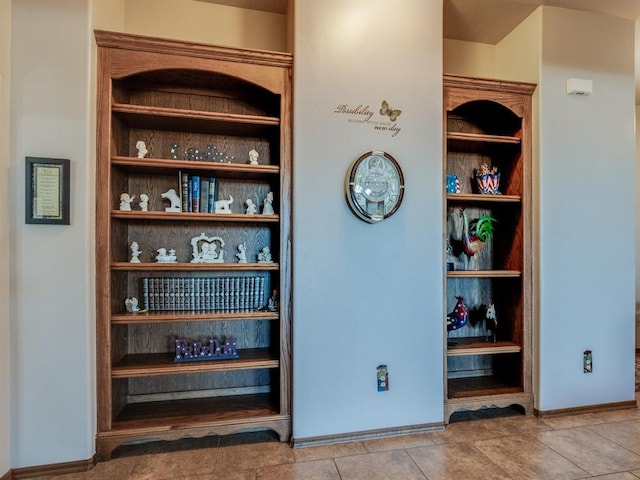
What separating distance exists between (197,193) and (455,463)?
7.35 feet

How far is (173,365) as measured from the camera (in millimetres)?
2195

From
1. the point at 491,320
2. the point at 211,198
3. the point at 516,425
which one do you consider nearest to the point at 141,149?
the point at 211,198

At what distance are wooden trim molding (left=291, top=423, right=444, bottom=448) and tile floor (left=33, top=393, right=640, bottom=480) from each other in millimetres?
33

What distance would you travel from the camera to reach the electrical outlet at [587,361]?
2645mm

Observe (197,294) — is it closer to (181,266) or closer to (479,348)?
(181,266)

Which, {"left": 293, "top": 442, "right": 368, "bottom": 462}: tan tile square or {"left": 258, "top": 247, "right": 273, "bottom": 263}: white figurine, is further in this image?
{"left": 258, "top": 247, "right": 273, "bottom": 263}: white figurine

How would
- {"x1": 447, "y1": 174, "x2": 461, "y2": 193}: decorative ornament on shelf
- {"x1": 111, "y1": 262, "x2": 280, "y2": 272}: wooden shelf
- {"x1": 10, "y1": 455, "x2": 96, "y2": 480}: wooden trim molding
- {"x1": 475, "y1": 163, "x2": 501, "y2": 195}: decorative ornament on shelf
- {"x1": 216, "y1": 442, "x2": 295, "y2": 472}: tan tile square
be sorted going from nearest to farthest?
{"x1": 10, "y1": 455, "x2": 96, "y2": 480}: wooden trim molding < {"x1": 216, "y1": 442, "x2": 295, "y2": 472}: tan tile square < {"x1": 111, "y1": 262, "x2": 280, "y2": 272}: wooden shelf < {"x1": 447, "y1": 174, "x2": 461, "y2": 193}: decorative ornament on shelf < {"x1": 475, "y1": 163, "x2": 501, "y2": 195}: decorative ornament on shelf

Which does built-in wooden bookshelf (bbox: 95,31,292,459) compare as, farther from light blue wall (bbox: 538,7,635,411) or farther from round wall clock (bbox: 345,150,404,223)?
light blue wall (bbox: 538,7,635,411)

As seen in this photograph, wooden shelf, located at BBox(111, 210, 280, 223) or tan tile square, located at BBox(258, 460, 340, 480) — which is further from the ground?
wooden shelf, located at BBox(111, 210, 280, 223)

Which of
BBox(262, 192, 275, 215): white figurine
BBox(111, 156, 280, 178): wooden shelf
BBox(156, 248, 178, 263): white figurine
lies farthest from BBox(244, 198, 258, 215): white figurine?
BBox(156, 248, 178, 263): white figurine

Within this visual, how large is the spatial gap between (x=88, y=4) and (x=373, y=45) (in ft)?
5.44

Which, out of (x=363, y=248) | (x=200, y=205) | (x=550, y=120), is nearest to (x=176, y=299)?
(x=200, y=205)

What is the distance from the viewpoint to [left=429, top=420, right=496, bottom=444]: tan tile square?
2275 millimetres

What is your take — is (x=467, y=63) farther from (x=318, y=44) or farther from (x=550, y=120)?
(x=318, y=44)
